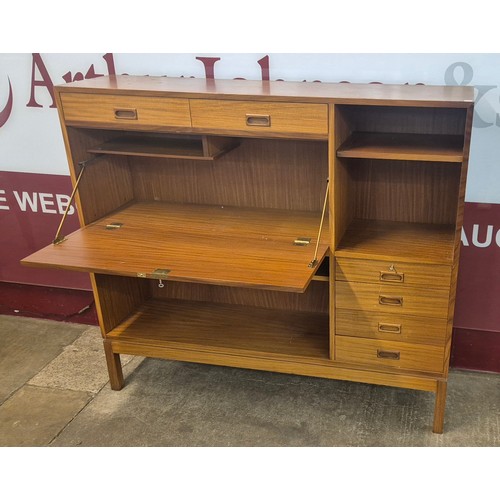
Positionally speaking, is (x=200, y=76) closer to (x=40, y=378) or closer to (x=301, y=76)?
(x=301, y=76)

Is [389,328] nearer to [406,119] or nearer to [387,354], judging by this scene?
[387,354]

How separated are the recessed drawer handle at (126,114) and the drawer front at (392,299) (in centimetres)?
109

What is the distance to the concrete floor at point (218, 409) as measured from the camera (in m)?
2.70

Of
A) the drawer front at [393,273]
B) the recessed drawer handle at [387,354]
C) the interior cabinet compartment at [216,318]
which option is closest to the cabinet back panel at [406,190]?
the drawer front at [393,273]

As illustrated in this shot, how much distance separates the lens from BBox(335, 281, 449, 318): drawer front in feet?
8.19

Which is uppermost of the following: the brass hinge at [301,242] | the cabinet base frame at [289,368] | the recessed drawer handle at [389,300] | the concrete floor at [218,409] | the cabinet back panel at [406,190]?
the cabinet back panel at [406,190]

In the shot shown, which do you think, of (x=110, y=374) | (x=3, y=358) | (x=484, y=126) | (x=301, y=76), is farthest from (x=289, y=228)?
(x=3, y=358)

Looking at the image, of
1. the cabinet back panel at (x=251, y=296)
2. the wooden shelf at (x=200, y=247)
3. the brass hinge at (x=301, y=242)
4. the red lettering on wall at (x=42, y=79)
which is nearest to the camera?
the wooden shelf at (x=200, y=247)

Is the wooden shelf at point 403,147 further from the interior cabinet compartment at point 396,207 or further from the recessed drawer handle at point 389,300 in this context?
the recessed drawer handle at point 389,300

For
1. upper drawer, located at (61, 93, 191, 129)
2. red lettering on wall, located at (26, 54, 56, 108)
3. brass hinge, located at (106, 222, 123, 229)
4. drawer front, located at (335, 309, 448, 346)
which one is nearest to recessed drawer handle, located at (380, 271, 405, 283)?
drawer front, located at (335, 309, 448, 346)

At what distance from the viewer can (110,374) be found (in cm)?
307

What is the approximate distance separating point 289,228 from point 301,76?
0.70m

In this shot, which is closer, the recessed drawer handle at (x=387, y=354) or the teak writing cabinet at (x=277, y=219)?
the teak writing cabinet at (x=277, y=219)

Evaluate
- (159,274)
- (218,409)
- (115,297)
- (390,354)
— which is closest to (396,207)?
(390,354)
